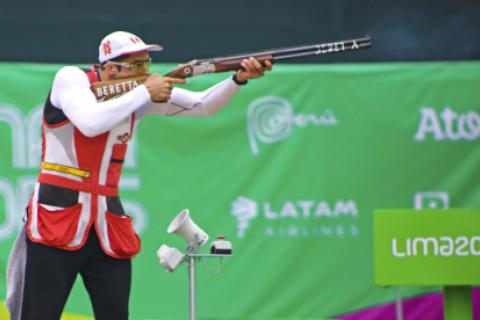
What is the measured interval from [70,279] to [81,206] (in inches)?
11.7

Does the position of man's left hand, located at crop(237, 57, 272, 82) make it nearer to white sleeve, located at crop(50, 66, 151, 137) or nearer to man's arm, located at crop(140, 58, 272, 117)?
man's arm, located at crop(140, 58, 272, 117)

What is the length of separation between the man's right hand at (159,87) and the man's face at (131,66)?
15cm

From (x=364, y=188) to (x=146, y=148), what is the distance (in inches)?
55.3

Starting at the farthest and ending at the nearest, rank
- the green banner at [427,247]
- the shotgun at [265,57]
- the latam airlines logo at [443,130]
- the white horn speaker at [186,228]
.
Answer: the latam airlines logo at [443,130] → the green banner at [427,247] → the white horn speaker at [186,228] → the shotgun at [265,57]

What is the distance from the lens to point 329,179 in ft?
22.9

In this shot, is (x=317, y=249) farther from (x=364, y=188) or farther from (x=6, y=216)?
(x=6, y=216)

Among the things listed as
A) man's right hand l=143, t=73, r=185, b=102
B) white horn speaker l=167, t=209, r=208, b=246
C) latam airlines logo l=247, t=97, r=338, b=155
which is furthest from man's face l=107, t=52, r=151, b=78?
latam airlines logo l=247, t=97, r=338, b=155

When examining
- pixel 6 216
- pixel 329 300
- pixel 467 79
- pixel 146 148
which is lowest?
pixel 329 300

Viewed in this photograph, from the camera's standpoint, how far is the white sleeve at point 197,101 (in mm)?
4775

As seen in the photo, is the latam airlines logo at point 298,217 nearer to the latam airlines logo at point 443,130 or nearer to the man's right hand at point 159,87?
the latam airlines logo at point 443,130

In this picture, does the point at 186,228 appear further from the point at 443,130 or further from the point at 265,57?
the point at 443,130

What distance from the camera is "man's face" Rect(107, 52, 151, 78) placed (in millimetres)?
4520

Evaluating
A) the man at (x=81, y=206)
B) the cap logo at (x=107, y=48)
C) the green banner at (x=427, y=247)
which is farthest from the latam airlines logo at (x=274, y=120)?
the cap logo at (x=107, y=48)

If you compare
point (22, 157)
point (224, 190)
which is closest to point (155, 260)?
point (224, 190)
